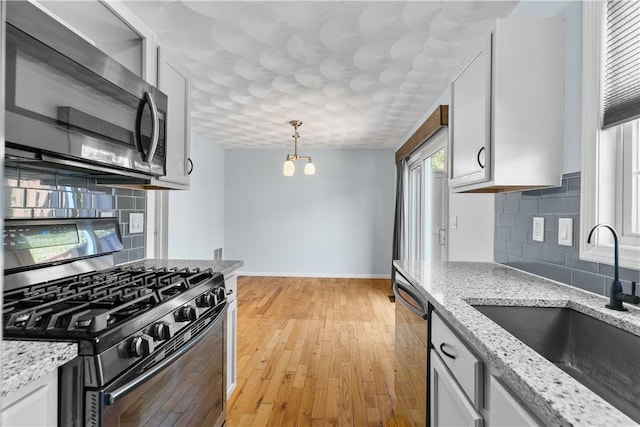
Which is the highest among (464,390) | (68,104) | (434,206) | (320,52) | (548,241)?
(320,52)

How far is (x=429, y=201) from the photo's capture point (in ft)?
13.8

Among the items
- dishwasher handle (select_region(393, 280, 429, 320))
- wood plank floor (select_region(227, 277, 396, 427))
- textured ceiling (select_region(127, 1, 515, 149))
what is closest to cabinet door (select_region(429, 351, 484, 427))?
dishwasher handle (select_region(393, 280, 429, 320))

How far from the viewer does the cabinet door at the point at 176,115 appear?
1.97 metres

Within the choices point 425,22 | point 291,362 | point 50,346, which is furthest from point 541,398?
point 291,362

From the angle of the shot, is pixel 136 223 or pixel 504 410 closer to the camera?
pixel 504 410

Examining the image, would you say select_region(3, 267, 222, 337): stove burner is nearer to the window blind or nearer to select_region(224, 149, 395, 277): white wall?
the window blind

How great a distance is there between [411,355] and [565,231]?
898mm

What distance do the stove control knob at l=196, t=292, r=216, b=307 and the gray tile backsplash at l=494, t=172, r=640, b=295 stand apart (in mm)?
1513

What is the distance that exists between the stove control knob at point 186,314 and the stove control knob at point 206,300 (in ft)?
0.36

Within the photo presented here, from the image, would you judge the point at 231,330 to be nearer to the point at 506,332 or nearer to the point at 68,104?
the point at 68,104

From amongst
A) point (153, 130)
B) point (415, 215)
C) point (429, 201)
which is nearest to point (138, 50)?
point (153, 130)

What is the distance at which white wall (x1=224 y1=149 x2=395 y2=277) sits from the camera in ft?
20.6

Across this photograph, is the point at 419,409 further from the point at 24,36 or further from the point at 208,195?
the point at 208,195

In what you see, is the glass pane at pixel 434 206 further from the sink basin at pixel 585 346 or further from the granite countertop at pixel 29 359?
the granite countertop at pixel 29 359
